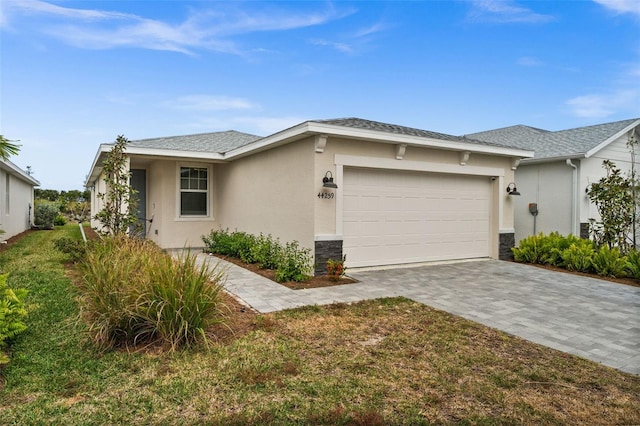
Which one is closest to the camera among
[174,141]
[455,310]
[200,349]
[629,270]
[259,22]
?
[200,349]

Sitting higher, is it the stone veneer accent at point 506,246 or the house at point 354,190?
the house at point 354,190

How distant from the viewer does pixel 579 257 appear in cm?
834

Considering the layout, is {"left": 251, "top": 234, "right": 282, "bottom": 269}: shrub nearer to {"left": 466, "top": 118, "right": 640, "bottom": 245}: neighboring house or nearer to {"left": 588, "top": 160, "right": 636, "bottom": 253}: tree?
{"left": 466, "top": 118, "right": 640, "bottom": 245}: neighboring house

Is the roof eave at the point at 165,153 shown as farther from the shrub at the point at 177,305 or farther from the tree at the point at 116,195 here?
the shrub at the point at 177,305

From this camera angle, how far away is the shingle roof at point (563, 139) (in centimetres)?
1065

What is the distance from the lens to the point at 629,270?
7.79 m

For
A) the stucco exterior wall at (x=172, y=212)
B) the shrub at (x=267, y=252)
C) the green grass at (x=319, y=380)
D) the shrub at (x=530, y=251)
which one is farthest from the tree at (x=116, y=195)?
the shrub at (x=530, y=251)

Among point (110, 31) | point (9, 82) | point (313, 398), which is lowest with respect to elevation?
point (313, 398)

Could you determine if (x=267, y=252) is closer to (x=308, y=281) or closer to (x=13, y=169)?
(x=308, y=281)

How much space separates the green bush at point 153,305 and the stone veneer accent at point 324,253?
3.32 m

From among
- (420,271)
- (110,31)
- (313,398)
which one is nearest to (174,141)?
(110,31)

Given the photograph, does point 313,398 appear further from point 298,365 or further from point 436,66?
point 436,66

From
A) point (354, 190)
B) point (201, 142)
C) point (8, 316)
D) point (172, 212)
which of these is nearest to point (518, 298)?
point (354, 190)

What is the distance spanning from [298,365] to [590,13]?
11.2m
